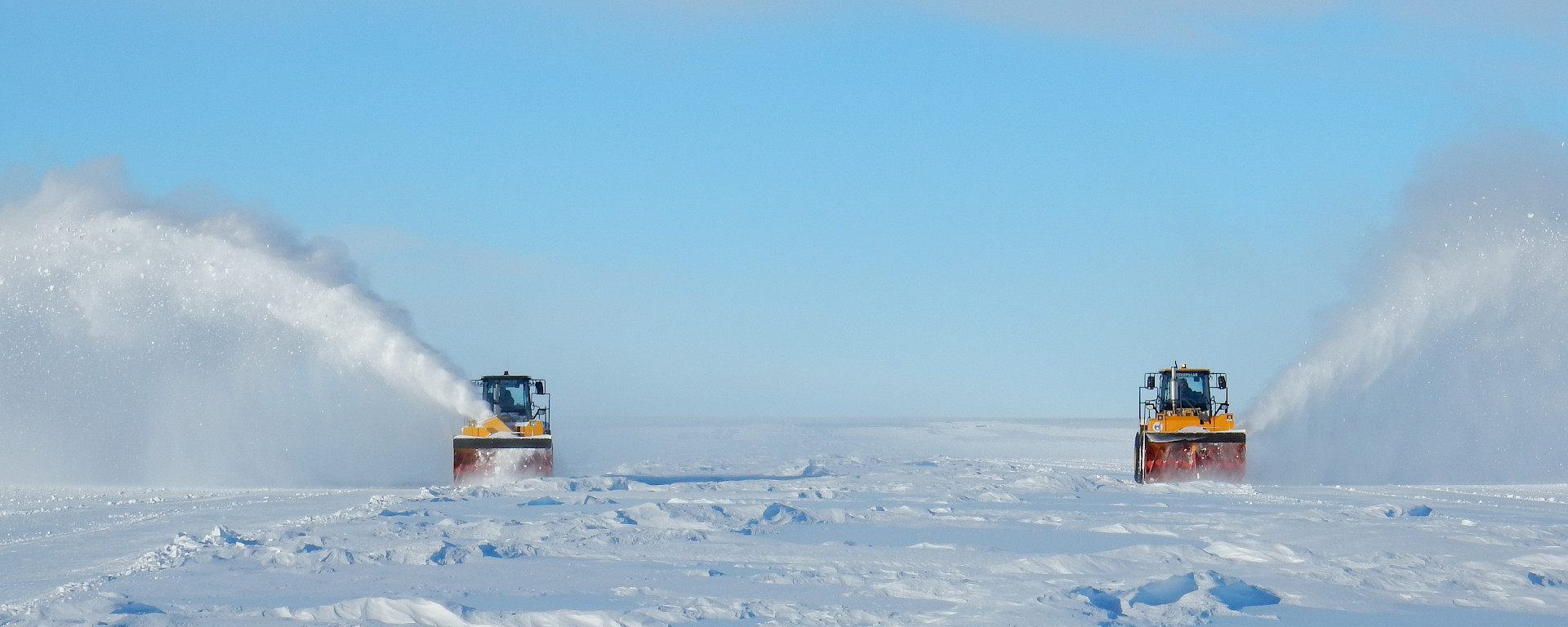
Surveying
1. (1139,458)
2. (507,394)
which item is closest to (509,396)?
(507,394)

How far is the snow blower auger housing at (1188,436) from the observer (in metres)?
22.8

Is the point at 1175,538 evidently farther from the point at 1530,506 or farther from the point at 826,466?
the point at 826,466

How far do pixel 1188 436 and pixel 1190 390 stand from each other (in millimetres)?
1279

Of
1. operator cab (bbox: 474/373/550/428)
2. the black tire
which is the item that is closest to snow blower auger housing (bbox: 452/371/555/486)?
operator cab (bbox: 474/373/550/428)

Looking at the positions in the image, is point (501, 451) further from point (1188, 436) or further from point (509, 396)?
point (1188, 436)

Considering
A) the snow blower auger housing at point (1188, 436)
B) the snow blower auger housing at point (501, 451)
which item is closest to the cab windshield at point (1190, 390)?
the snow blower auger housing at point (1188, 436)

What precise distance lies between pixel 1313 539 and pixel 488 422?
14668 millimetres

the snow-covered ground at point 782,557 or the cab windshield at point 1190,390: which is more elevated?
the cab windshield at point 1190,390

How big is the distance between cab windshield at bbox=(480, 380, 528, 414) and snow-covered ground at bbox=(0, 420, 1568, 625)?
3846 mm

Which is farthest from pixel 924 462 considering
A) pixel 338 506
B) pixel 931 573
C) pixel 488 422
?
pixel 931 573

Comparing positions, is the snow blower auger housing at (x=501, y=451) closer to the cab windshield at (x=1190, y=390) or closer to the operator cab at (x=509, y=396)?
the operator cab at (x=509, y=396)

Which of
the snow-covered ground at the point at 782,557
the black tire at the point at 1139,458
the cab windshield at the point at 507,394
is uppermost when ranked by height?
the cab windshield at the point at 507,394

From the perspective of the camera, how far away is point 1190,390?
78.6ft

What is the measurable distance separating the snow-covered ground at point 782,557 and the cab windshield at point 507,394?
3846 millimetres
